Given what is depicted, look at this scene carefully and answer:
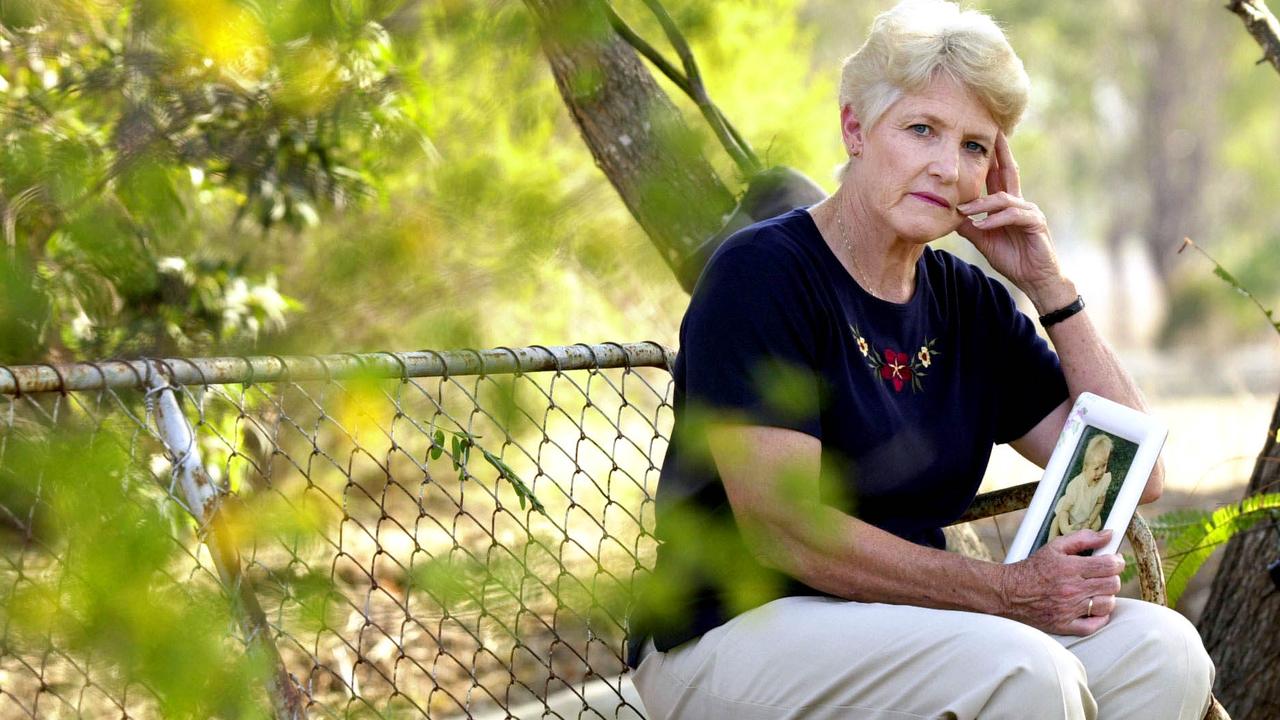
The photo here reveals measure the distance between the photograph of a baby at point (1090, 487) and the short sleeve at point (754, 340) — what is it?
1.59 feet

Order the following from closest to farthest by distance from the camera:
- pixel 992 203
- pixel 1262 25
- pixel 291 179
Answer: pixel 992 203 < pixel 291 179 < pixel 1262 25

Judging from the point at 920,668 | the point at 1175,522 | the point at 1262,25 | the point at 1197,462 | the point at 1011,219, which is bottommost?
the point at 1197,462

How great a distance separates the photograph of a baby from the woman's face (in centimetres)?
47

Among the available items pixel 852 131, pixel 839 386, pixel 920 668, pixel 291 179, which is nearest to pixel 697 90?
pixel 852 131

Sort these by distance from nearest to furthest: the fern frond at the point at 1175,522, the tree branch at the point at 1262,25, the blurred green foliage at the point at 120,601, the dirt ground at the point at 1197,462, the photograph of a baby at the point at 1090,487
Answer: the blurred green foliage at the point at 120,601
the photograph of a baby at the point at 1090,487
the fern frond at the point at 1175,522
the tree branch at the point at 1262,25
the dirt ground at the point at 1197,462

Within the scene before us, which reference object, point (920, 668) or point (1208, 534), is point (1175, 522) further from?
point (920, 668)

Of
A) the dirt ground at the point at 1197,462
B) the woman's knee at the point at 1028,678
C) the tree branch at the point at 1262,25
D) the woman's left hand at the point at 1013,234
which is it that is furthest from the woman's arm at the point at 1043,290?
the dirt ground at the point at 1197,462

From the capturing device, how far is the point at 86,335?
6.40 feet

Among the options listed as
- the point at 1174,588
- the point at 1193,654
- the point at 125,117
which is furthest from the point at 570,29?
the point at 1174,588

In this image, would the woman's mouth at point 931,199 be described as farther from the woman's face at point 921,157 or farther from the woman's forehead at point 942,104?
the woman's forehead at point 942,104

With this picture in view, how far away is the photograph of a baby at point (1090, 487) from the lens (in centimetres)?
233

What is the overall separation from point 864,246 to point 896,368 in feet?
0.74

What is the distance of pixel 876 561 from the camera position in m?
2.20

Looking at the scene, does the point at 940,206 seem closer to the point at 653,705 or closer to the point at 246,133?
the point at 653,705
